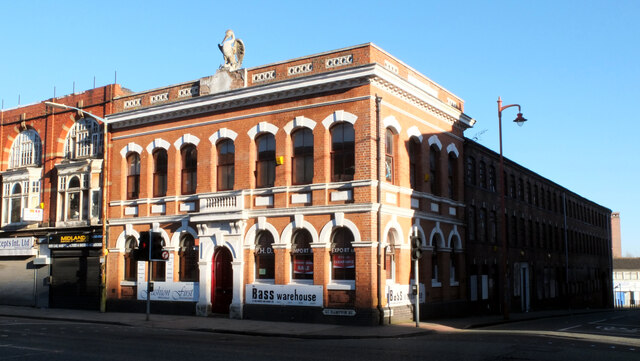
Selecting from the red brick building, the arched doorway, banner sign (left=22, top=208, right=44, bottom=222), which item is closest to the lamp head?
the arched doorway

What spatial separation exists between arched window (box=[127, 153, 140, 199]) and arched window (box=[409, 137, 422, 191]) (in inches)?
497

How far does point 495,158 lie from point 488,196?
9.16 ft

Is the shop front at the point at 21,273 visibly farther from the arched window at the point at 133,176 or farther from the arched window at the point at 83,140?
the arched window at the point at 133,176


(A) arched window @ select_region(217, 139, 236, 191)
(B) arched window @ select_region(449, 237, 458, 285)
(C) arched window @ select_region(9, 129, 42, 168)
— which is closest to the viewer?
(A) arched window @ select_region(217, 139, 236, 191)

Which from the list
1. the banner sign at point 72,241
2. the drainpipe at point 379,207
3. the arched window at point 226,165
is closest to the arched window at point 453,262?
the drainpipe at point 379,207

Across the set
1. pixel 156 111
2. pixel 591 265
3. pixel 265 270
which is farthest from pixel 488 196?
pixel 591 265

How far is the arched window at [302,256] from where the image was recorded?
23.4 metres

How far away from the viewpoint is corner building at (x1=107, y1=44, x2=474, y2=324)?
74.5 ft

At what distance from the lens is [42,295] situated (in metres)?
32.0

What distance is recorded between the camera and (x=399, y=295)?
2348 centimetres

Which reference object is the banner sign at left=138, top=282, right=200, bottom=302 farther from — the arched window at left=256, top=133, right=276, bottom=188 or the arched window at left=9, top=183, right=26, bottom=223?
the arched window at left=9, top=183, right=26, bottom=223

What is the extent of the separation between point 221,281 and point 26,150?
1653cm

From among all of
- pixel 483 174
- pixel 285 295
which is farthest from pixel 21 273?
pixel 483 174

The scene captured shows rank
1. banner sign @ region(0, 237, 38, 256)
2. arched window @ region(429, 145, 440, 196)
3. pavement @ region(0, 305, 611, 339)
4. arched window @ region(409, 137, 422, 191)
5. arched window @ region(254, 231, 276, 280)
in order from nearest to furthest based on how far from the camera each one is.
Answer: pavement @ region(0, 305, 611, 339), arched window @ region(254, 231, 276, 280), arched window @ region(409, 137, 422, 191), arched window @ region(429, 145, 440, 196), banner sign @ region(0, 237, 38, 256)
